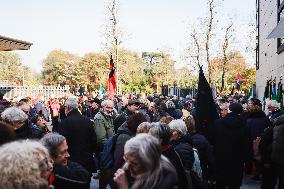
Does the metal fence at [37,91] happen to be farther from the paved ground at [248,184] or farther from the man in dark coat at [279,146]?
the man in dark coat at [279,146]

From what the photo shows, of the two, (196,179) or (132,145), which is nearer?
(132,145)

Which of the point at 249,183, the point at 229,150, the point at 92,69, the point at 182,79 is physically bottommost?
the point at 249,183

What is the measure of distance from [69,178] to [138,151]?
0.76 meters

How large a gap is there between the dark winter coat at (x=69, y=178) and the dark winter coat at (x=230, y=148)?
4115 mm

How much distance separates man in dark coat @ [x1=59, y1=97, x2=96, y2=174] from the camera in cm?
711

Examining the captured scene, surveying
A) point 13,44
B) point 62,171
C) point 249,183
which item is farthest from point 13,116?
point 13,44

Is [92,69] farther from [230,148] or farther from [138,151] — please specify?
[138,151]

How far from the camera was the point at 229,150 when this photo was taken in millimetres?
7516

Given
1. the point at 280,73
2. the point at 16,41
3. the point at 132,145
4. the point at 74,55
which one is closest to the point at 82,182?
the point at 132,145

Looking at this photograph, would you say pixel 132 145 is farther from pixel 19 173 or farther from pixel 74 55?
pixel 74 55

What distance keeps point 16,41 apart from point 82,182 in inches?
714

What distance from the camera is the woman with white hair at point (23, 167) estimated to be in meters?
2.33

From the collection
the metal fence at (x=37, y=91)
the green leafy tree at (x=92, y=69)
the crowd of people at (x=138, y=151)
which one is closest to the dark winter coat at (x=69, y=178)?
the crowd of people at (x=138, y=151)

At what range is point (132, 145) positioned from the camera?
3.32 m
